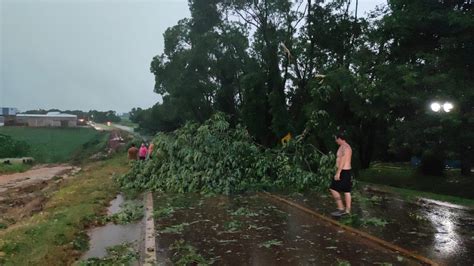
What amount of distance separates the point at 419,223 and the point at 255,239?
334cm

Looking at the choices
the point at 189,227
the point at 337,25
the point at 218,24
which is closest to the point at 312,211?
the point at 189,227

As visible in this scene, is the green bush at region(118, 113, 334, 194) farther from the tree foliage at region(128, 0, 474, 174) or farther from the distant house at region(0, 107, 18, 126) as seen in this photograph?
the distant house at region(0, 107, 18, 126)

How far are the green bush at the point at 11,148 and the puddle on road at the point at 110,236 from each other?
33.6 m

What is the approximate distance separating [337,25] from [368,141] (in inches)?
268

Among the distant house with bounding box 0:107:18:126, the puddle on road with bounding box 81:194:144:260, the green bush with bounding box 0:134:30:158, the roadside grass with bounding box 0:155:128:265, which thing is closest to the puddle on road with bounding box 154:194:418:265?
the puddle on road with bounding box 81:194:144:260

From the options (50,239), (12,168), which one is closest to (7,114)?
(12,168)

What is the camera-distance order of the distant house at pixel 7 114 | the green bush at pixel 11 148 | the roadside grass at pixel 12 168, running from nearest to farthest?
the roadside grass at pixel 12 168 < the green bush at pixel 11 148 < the distant house at pixel 7 114

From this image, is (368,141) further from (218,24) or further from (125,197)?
(125,197)

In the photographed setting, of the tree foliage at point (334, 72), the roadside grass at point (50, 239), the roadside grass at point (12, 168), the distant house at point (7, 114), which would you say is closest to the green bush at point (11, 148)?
the roadside grass at point (12, 168)

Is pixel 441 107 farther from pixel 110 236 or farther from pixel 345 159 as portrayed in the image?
pixel 110 236

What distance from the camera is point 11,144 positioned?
129ft

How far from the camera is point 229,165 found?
44.6ft

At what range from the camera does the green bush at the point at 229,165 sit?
13.1 meters

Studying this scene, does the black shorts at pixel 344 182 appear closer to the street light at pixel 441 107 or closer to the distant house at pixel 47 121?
the street light at pixel 441 107
